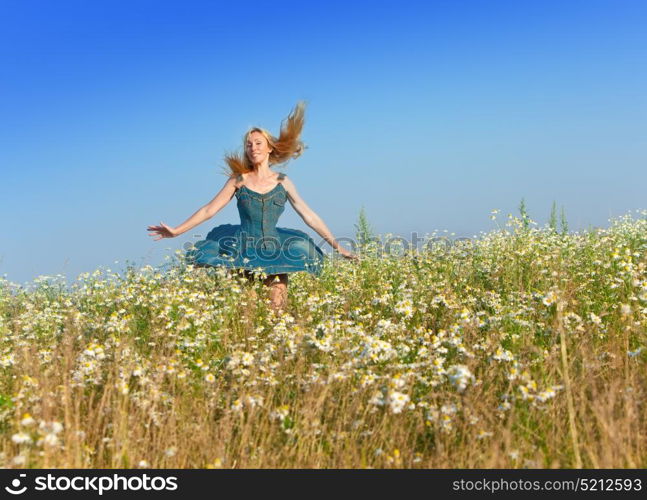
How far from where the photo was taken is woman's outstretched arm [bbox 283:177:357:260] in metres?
9.09

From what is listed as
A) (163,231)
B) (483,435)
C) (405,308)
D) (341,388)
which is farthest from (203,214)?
(483,435)

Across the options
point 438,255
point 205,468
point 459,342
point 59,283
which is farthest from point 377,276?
point 205,468

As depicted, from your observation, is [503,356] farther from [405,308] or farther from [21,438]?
[21,438]

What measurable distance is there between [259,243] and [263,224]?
0.30m

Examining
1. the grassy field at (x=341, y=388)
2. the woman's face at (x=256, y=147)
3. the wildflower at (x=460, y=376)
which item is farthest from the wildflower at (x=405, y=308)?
the woman's face at (x=256, y=147)

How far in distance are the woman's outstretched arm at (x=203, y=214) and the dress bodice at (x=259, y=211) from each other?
0.68ft

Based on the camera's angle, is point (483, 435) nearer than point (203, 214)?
Yes

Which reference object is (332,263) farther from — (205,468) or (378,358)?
(205,468)

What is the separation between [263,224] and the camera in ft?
29.3

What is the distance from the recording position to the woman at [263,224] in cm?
851

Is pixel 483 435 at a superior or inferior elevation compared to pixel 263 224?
inferior

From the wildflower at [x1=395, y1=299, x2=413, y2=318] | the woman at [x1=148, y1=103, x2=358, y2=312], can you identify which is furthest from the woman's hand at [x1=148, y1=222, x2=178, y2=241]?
the wildflower at [x1=395, y1=299, x2=413, y2=318]

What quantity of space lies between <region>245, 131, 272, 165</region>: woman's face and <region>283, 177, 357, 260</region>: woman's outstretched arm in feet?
1.71

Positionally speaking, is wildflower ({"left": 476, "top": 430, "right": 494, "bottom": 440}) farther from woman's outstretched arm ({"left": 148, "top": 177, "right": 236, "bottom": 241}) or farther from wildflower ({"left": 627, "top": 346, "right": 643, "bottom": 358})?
woman's outstretched arm ({"left": 148, "top": 177, "right": 236, "bottom": 241})
